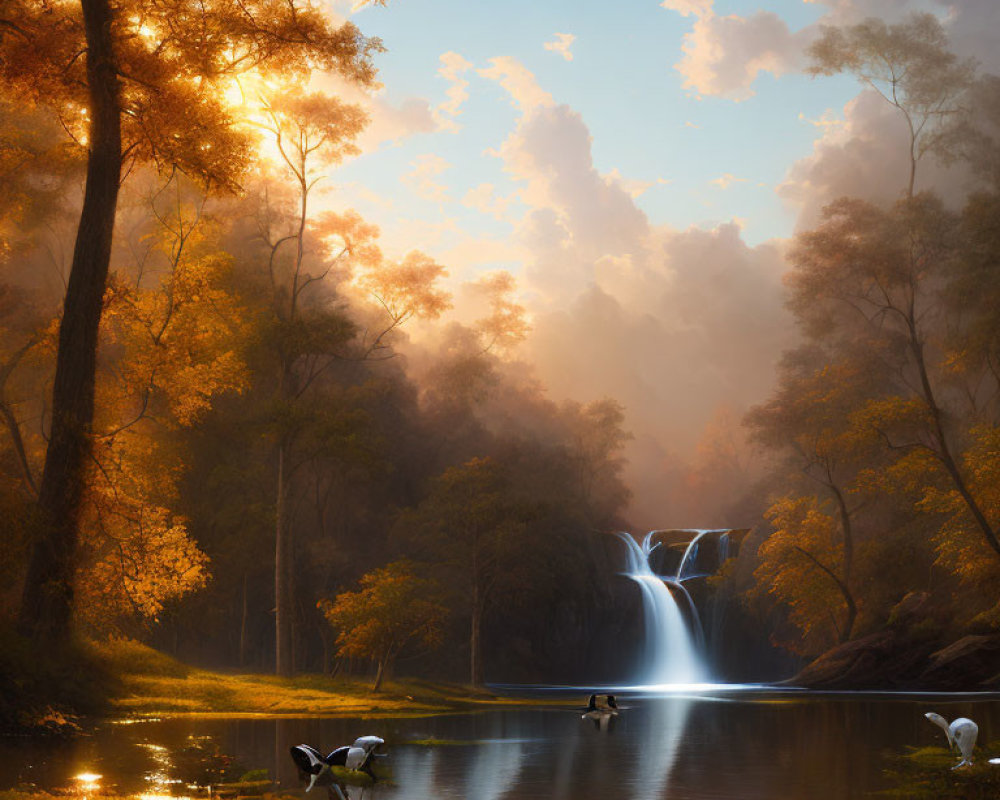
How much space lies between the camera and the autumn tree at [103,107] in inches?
536

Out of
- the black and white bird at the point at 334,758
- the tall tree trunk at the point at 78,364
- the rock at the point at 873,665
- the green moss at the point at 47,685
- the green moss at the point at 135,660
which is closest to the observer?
the black and white bird at the point at 334,758

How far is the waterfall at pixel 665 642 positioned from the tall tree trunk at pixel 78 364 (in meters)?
30.1

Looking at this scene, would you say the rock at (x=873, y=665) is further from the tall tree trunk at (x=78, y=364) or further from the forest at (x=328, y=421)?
the tall tree trunk at (x=78, y=364)

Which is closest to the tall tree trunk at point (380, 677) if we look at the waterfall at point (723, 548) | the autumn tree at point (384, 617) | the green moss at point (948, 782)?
the autumn tree at point (384, 617)

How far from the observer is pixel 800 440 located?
3800cm

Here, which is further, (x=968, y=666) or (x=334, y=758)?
(x=968, y=666)

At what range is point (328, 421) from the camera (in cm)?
2588

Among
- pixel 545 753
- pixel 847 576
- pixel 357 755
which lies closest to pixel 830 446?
pixel 847 576

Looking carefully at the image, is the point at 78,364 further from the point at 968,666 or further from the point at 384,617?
the point at 968,666

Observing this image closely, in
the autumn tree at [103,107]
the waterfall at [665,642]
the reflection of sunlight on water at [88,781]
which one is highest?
the autumn tree at [103,107]

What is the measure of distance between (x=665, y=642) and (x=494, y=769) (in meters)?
32.0

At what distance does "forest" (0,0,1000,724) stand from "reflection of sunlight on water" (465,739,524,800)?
5.78 metres

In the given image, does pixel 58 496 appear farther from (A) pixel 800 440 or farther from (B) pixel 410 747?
(A) pixel 800 440

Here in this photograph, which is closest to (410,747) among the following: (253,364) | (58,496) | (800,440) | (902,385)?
(58,496)
